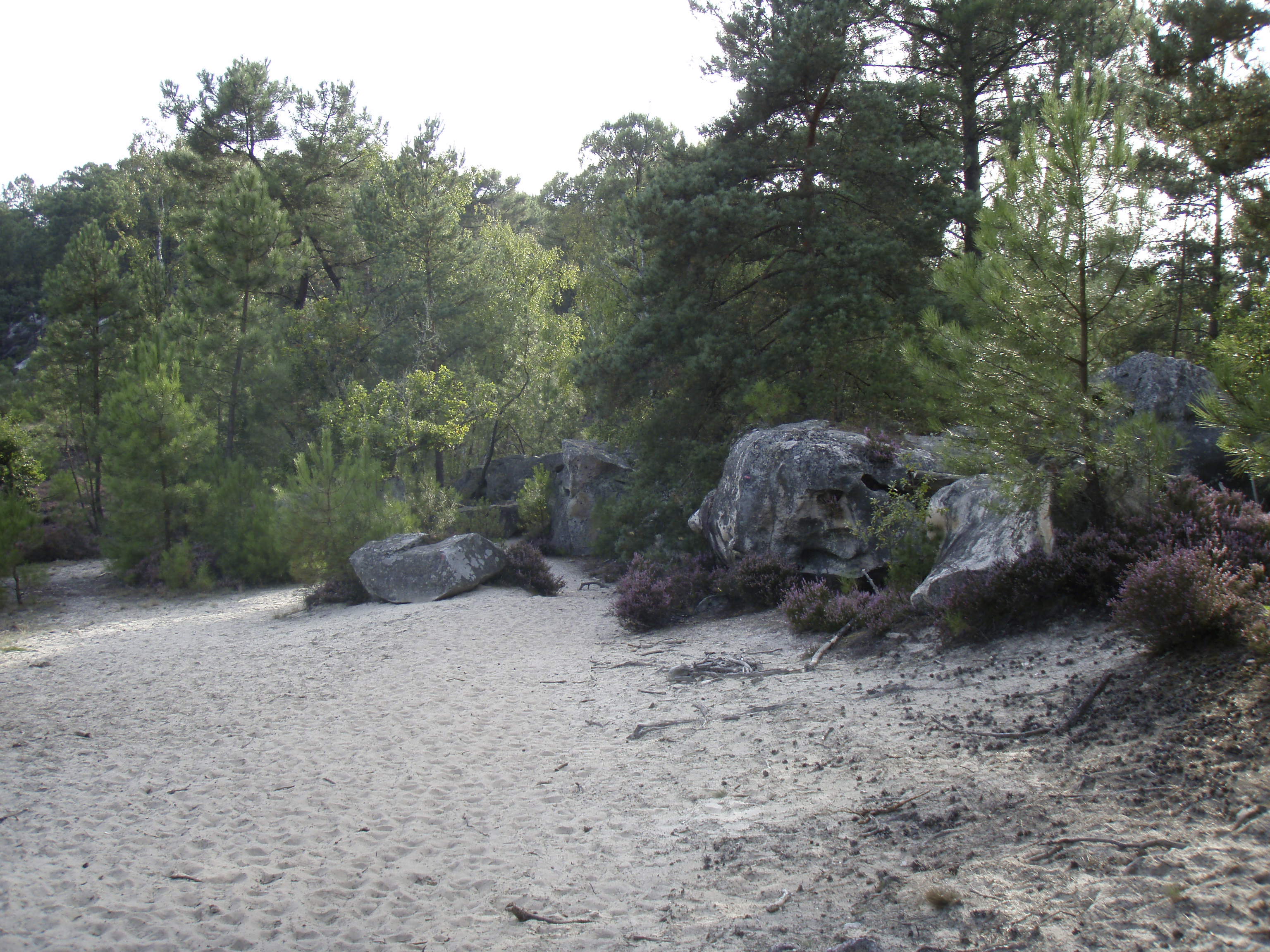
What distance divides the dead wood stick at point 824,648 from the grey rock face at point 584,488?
1061 centimetres

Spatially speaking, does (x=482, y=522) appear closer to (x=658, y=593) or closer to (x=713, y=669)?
(x=658, y=593)

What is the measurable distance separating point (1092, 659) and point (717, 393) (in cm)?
894

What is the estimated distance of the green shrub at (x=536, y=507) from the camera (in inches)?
756

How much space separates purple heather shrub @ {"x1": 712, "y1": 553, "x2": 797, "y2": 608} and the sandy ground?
1.92m

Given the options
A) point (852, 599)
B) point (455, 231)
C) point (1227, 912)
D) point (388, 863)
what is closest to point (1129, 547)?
point (852, 599)

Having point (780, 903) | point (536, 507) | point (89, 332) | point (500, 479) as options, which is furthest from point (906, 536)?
point (89, 332)

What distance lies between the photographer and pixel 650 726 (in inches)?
226

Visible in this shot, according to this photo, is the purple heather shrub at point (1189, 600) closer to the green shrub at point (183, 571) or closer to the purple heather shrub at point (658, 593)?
the purple heather shrub at point (658, 593)

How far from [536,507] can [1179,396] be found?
45.5ft

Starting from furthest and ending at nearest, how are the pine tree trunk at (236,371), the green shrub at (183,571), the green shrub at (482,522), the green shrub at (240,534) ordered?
the pine tree trunk at (236,371)
the green shrub at (482,522)
the green shrub at (240,534)
the green shrub at (183,571)

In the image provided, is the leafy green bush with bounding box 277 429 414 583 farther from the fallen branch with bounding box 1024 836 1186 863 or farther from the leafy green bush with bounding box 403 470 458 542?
the fallen branch with bounding box 1024 836 1186 863

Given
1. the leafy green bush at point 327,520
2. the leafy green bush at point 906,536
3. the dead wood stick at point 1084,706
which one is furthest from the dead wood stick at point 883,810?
the leafy green bush at point 327,520

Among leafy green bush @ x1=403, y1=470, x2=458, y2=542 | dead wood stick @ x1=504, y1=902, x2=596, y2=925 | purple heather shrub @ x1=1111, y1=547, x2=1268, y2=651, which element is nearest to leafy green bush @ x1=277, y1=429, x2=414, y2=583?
leafy green bush @ x1=403, y1=470, x2=458, y2=542

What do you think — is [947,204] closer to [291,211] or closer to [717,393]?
[717,393]
